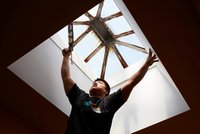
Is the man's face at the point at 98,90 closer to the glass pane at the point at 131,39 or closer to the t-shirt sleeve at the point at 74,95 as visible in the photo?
the t-shirt sleeve at the point at 74,95

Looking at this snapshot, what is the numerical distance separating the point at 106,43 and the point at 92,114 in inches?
82.3

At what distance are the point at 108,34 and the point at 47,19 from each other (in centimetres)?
168

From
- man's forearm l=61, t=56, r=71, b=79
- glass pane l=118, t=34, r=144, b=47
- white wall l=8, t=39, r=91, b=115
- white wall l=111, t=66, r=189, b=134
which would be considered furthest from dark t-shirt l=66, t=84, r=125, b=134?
glass pane l=118, t=34, r=144, b=47

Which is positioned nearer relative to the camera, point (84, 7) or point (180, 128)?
point (84, 7)

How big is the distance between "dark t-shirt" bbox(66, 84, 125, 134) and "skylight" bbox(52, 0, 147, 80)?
1.68 meters

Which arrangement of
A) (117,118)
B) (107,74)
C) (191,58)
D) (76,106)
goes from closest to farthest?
(76,106) → (191,58) → (117,118) → (107,74)

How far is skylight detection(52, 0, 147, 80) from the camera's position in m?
3.38

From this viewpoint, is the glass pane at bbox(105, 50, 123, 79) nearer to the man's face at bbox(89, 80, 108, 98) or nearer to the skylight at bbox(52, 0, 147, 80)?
the skylight at bbox(52, 0, 147, 80)

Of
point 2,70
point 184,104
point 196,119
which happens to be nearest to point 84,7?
point 2,70

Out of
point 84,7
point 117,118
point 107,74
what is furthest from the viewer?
point 107,74

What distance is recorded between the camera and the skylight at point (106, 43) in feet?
11.1

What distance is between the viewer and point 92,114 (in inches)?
62.9

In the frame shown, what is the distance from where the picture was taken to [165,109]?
2.63 m

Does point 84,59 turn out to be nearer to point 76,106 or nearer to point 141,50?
point 141,50
